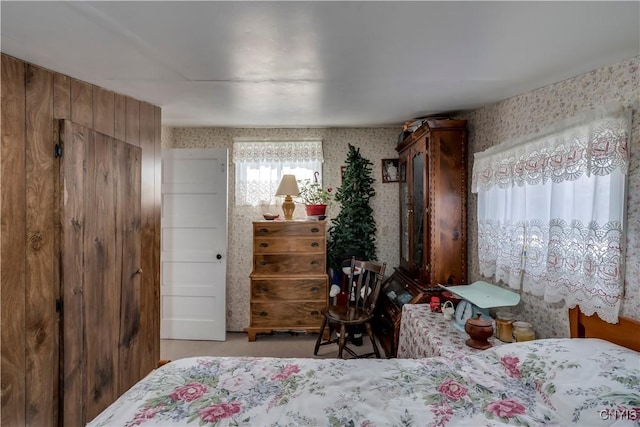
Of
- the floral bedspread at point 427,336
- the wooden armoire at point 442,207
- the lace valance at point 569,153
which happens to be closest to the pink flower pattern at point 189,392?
the floral bedspread at point 427,336

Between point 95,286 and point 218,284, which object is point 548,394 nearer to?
point 95,286

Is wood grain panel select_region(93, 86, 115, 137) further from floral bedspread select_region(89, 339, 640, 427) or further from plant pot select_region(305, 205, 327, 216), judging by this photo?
plant pot select_region(305, 205, 327, 216)

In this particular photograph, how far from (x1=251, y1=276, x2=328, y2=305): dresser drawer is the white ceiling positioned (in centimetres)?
176

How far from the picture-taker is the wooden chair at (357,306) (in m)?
2.72

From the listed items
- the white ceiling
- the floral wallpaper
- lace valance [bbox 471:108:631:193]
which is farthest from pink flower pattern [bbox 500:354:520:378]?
the white ceiling

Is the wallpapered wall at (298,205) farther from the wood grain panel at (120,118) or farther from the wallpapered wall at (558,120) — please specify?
the wood grain panel at (120,118)

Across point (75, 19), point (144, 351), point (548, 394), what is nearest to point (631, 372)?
point (548, 394)

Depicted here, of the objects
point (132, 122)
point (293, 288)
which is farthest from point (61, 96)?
point (293, 288)

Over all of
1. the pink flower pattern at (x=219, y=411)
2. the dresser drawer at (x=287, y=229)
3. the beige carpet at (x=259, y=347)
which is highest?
the dresser drawer at (x=287, y=229)

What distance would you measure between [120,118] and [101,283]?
117 centimetres

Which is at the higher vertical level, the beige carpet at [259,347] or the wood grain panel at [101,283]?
the wood grain panel at [101,283]

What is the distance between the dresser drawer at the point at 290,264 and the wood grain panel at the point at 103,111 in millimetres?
1668

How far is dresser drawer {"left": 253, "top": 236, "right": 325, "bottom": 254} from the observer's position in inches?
125

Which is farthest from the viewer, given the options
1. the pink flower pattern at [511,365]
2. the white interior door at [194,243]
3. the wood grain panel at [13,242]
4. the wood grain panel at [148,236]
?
the white interior door at [194,243]
